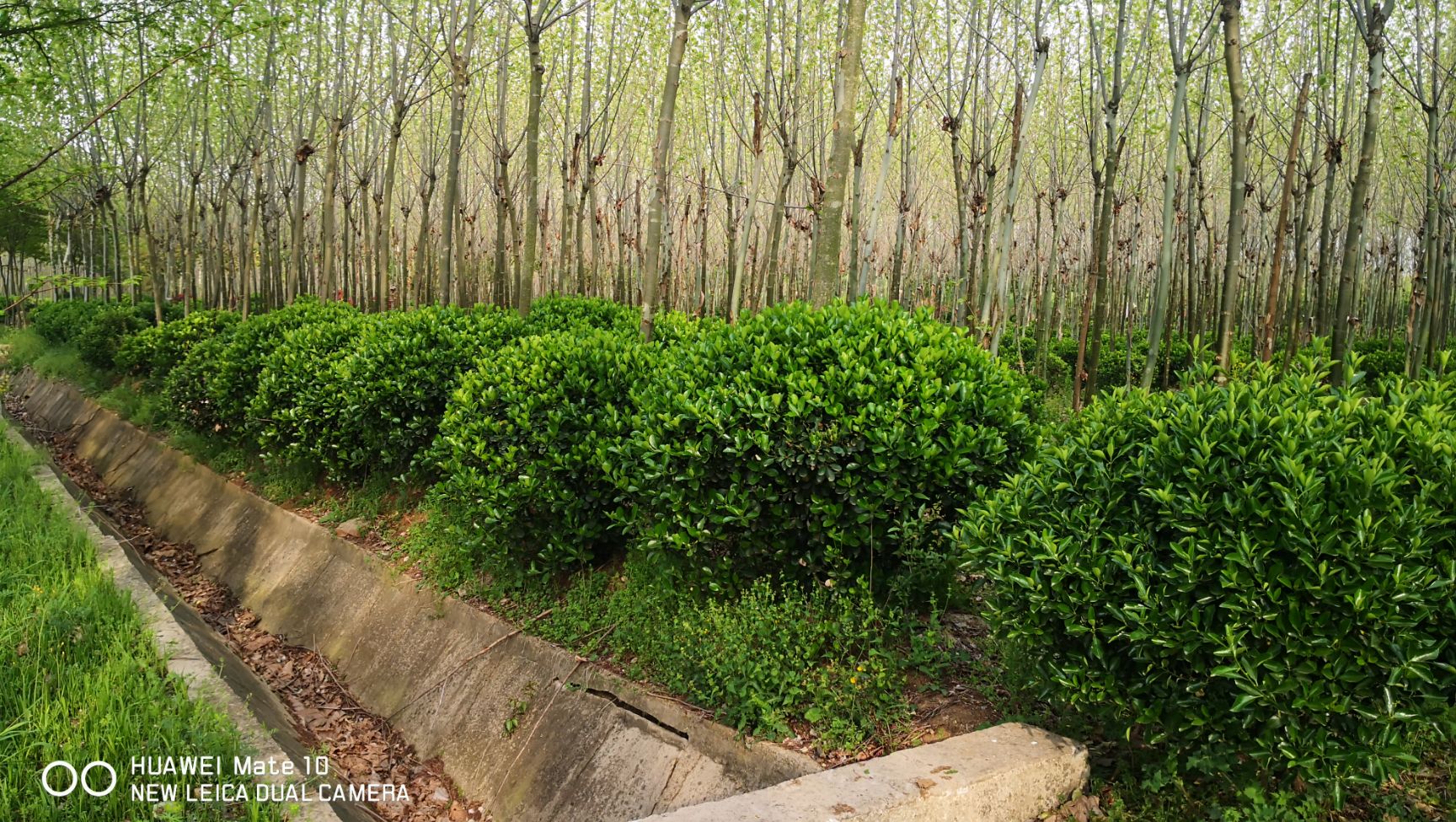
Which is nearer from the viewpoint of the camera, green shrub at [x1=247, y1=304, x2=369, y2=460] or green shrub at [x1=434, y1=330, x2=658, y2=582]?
green shrub at [x1=434, y1=330, x2=658, y2=582]

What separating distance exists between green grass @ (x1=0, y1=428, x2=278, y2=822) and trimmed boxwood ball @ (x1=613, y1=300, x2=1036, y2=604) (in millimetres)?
1939

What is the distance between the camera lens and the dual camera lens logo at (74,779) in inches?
113

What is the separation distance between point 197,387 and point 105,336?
591 cm

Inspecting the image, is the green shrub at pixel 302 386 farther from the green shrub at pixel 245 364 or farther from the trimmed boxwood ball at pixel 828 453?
the trimmed boxwood ball at pixel 828 453

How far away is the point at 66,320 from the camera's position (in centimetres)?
1622

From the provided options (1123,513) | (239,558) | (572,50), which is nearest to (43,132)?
(572,50)

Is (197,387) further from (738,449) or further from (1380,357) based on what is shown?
(1380,357)

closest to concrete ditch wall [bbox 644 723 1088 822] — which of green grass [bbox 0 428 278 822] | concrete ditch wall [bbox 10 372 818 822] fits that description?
concrete ditch wall [bbox 10 372 818 822]

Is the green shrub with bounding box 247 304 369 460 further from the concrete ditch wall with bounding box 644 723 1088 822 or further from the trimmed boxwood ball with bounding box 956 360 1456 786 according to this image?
the trimmed boxwood ball with bounding box 956 360 1456 786

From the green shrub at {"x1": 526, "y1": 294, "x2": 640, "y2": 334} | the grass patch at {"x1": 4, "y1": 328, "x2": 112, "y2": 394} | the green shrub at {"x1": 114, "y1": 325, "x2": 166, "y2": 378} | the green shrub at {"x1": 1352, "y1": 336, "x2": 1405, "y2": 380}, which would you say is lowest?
the grass patch at {"x1": 4, "y1": 328, "x2": 112, "y2": 394}

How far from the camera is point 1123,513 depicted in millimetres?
2742

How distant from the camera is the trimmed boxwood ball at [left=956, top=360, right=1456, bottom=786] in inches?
89.0

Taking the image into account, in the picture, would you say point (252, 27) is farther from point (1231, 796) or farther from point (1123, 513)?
point (1231, 796)

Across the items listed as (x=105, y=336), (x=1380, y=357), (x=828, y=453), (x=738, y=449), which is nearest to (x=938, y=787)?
(x=828, y=453)
